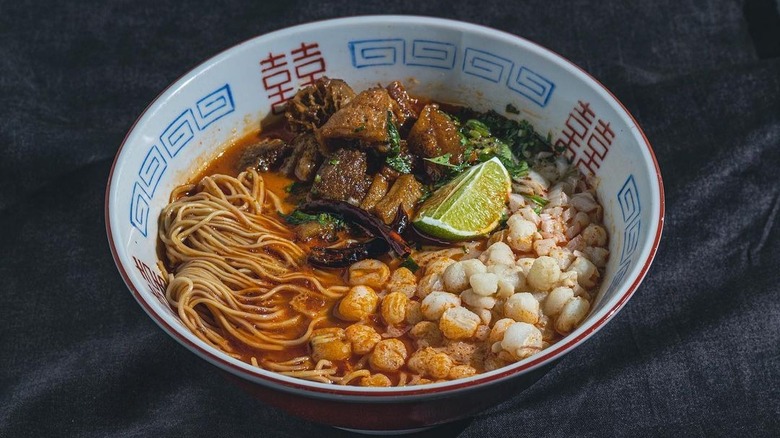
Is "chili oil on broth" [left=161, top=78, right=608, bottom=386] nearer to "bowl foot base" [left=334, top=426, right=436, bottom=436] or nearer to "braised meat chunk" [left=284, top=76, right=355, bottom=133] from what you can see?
"braised meat chunk" [left=284, top=76, right=355, bottom=133]

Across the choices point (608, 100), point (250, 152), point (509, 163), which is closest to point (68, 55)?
point (250, 152)

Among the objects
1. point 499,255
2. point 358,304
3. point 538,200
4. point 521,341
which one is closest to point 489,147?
point 538,200

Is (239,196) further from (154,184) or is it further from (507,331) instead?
(507,331)

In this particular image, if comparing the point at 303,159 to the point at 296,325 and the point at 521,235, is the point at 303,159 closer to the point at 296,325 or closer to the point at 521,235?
the point at 296,325

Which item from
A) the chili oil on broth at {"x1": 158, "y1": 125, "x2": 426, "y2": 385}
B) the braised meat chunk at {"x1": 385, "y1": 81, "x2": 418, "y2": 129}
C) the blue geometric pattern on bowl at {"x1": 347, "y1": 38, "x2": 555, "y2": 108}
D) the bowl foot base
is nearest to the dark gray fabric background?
the bowl foot base

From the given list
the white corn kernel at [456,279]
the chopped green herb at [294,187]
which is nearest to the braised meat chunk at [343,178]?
the chopped green herb at [294,187]
